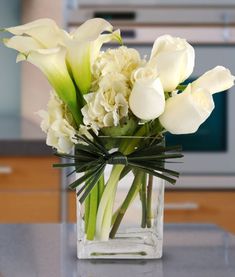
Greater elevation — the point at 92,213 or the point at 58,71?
the point at 58,71

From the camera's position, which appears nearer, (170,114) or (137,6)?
(170,114)

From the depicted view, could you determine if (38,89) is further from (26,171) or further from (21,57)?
(21,57)

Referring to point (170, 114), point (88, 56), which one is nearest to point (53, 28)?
point (88, 56)

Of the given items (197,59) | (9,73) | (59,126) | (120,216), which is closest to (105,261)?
(120,216)

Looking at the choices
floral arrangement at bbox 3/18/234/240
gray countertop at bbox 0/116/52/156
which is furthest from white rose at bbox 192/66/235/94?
gray countertop at bbox 0/116/52/156

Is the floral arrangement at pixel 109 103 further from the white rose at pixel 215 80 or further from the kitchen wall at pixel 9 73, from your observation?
the kitchen wall at pixel 9 73

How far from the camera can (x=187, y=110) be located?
0.88 metres

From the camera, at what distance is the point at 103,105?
88 centimetres

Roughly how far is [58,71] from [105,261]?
0.28 m

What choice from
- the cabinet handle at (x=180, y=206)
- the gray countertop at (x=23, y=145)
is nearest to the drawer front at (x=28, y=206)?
the gray countertop at (x=23, y=145)

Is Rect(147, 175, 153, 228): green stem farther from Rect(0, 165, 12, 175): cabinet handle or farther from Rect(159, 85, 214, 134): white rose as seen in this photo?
Rect(0, 165, 12, 175): cabinet handle

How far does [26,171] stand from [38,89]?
50cm

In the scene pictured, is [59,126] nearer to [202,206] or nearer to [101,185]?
[101,185]

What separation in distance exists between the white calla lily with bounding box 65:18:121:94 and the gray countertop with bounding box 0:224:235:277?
0.81 ft
